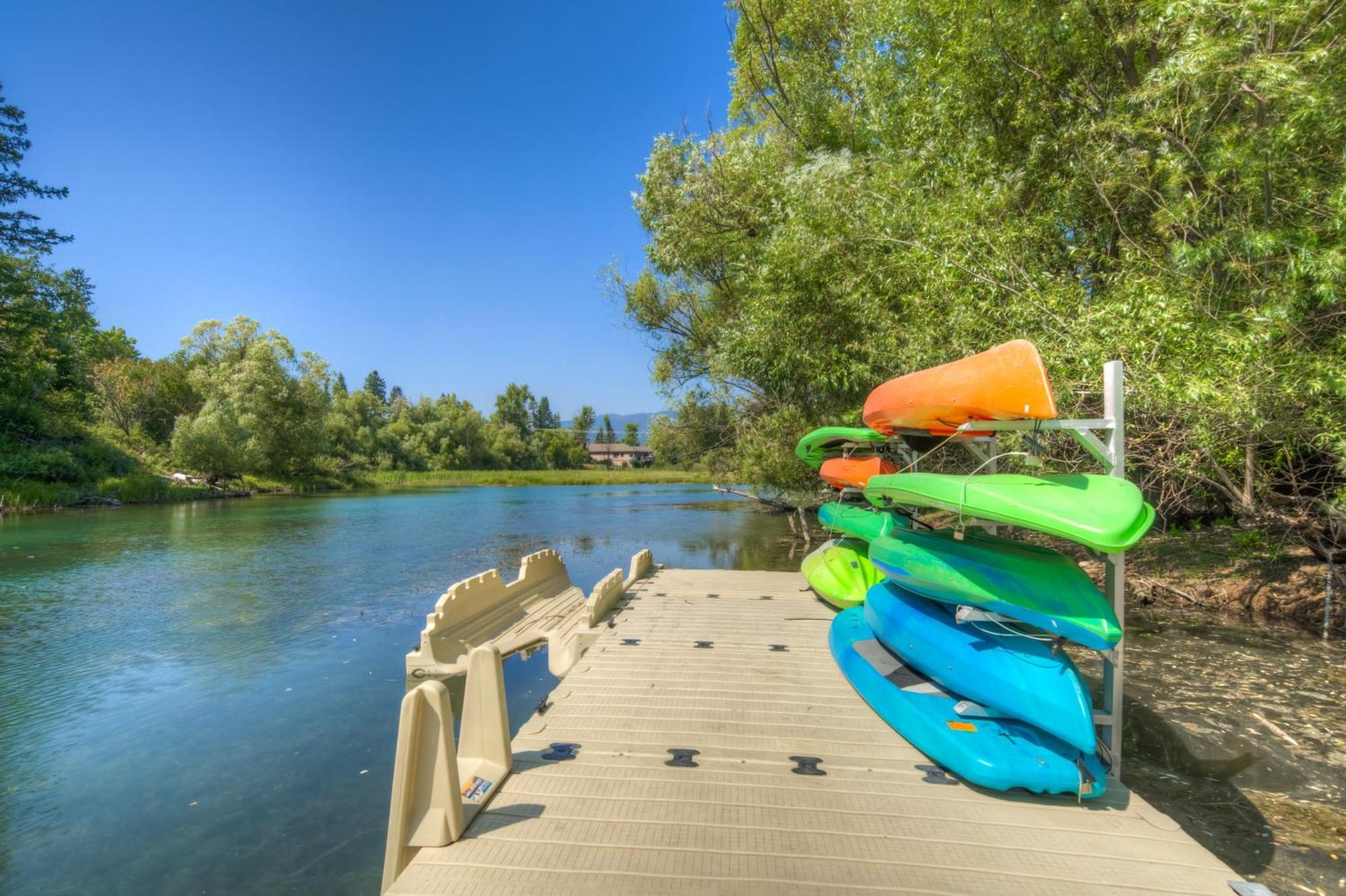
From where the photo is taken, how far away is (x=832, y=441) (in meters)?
8.30

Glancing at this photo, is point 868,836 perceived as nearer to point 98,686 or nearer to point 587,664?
point 587,664

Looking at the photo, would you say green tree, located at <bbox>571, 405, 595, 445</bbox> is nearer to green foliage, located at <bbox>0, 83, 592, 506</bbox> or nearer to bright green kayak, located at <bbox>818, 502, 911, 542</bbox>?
green foliage, located at <bbox>0, 83, 592, 506</bbox>

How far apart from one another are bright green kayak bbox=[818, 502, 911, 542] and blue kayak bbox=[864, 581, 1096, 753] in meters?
1.48

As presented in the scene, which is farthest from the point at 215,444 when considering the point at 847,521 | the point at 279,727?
the point at 847,521

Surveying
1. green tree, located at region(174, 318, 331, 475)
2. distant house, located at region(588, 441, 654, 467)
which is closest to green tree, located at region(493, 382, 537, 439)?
distant house, located at region(588, 441, 654, 467)

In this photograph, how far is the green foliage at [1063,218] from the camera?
602 cm

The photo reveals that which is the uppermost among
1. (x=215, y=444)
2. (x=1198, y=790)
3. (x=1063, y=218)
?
(x=1063, y=218)

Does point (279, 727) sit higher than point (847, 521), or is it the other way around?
point (847, 521)

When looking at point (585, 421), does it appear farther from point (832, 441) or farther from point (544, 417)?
point (832, 441)

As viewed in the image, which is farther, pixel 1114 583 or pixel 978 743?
pixel 1114 583

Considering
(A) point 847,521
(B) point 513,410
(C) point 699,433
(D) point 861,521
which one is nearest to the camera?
(D) point 861,521

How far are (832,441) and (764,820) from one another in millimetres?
5894

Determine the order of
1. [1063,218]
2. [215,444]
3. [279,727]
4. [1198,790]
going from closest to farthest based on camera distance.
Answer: [1198,790]
[279,727]
[1063,218]
[215,444]

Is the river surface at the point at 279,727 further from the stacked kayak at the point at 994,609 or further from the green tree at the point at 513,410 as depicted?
the green tree at the point at 513,410
